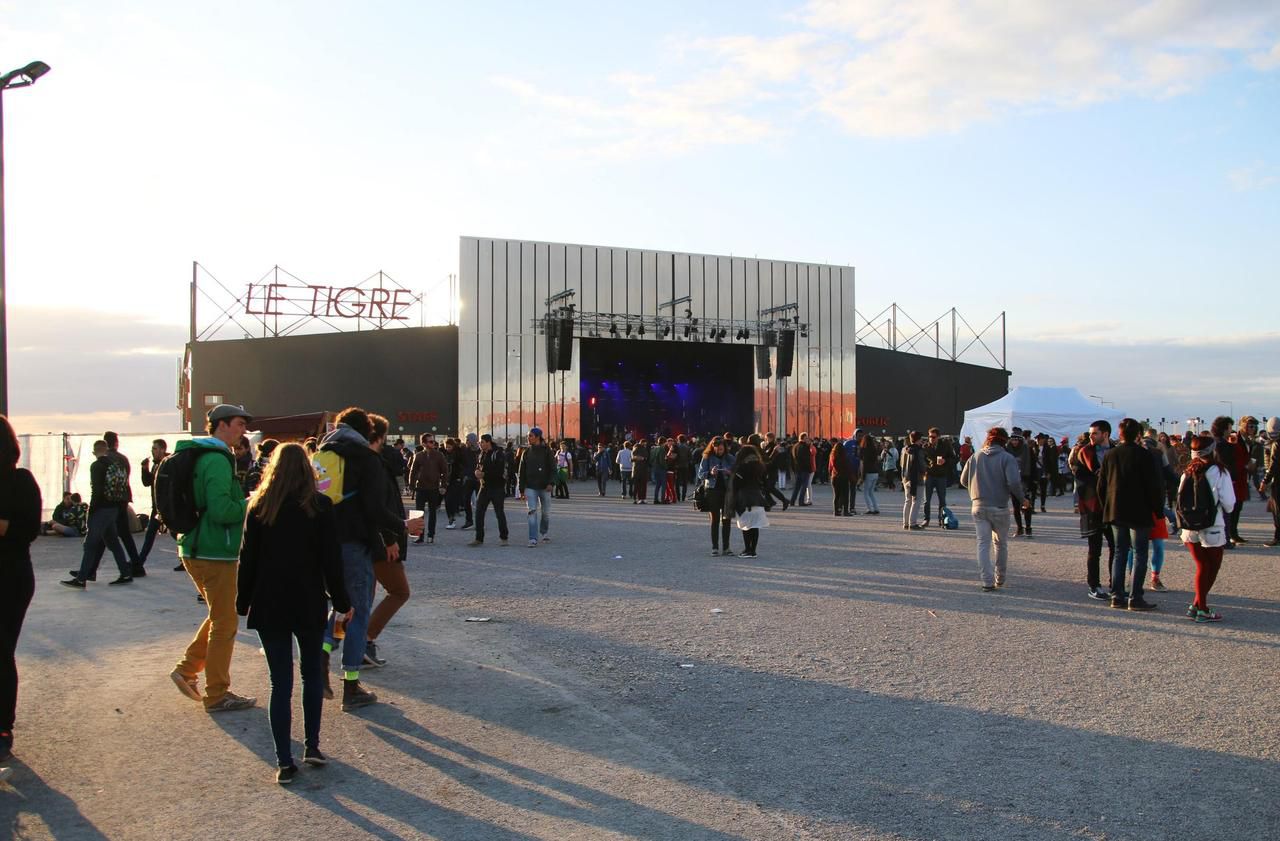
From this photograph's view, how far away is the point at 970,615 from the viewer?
28.7ft

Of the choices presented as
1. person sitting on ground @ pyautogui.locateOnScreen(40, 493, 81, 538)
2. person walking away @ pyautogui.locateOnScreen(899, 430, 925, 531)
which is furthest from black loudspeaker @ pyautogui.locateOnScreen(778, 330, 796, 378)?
person sitting on ground @ pyautogui.locateOnScreen(40, 493, 81, 538)

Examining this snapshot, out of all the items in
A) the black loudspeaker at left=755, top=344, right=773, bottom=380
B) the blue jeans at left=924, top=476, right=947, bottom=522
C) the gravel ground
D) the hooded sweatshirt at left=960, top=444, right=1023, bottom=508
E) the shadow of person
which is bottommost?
the shadow of person

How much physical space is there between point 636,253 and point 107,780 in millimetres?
37361

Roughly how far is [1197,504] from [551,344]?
31.9m

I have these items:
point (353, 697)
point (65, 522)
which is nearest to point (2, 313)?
point (65, 522)

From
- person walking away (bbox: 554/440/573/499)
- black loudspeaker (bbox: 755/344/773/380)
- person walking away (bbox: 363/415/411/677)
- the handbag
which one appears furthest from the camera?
black loudspeaker (bbox: 755/344/773/380)

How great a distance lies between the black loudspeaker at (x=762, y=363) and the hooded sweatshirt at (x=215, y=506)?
3682 centimetres

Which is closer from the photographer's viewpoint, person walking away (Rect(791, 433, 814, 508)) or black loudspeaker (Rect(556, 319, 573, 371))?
person walking away (Rect(791, 433, 814, 508))

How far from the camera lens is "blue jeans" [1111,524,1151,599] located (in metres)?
8.84

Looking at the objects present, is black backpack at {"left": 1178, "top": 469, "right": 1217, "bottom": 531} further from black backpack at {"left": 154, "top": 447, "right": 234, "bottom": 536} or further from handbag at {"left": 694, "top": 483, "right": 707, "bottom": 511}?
black backpack at {"left": 154, "top": 447, "right": 234, "bottom": 536}

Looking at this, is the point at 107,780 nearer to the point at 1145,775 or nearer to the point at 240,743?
the point at 240,743

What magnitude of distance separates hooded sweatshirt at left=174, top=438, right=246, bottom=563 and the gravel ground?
95 centimetres

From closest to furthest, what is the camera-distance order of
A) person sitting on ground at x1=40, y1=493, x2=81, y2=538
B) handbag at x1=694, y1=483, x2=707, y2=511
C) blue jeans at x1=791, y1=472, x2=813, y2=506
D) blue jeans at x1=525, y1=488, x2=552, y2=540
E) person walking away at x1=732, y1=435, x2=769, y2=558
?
person walking away at x1=732, y1=435, x2=769, y2=558, handbag at x1=694, y1=483, x2=707, y2=511, blue jeans at x1=525, y1=488, x2=552, y2=540, person sitting on ground at x1=40, y1=493, x2=81, y2=538, blue jeans at x1=791, y1=472, x2=813, y2=506

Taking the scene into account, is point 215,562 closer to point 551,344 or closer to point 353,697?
point 353,697
